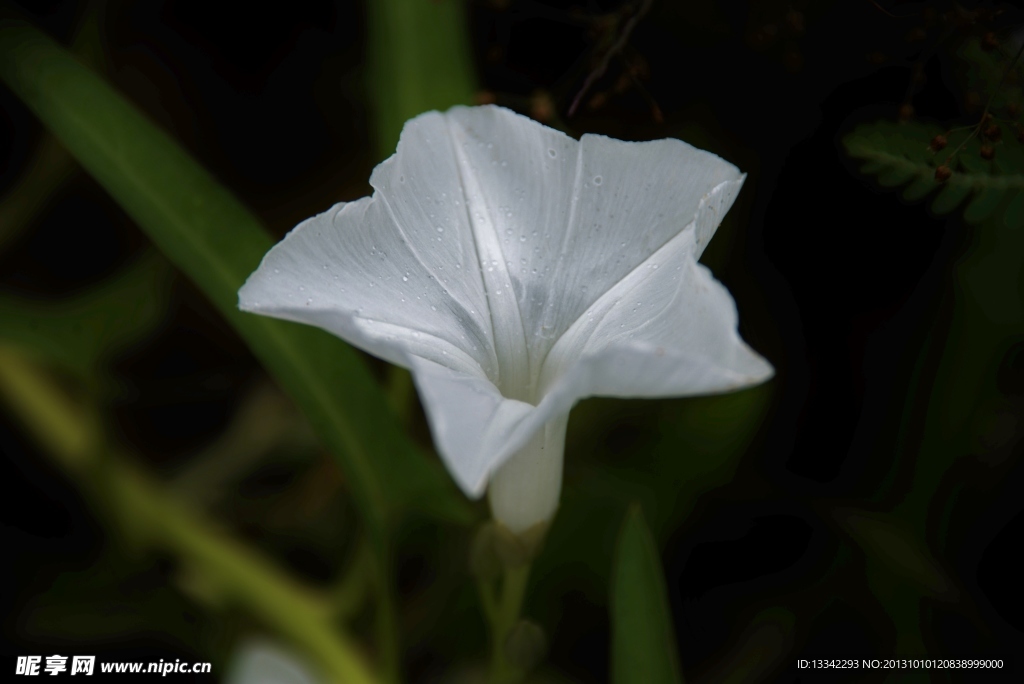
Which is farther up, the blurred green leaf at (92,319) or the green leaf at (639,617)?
the blurred green leaf at (92,319)

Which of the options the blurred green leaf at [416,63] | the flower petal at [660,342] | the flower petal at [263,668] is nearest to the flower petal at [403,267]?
the flower petal at [660,342]

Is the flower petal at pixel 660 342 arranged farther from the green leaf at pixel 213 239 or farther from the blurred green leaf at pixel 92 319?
the blurred green leaf at pixel 92 319

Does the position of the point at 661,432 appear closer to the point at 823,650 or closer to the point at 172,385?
the point at 823,650

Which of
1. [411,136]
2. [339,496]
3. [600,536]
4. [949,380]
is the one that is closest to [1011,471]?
[949,380]

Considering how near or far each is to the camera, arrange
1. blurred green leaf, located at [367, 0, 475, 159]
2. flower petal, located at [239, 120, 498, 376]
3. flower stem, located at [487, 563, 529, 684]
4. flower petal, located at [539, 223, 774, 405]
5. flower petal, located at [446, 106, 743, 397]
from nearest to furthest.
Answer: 1. flower petal, located at [539, 223, 774, 405]
2. flower petal, located at [239, 120, 498, 376]
3. flower petal, located at [446, 106, 743, 397]
4. flower stem, located at [487, 563, 529, 684]
5. blurred green leaf, located at [367, 0, 475, 159]

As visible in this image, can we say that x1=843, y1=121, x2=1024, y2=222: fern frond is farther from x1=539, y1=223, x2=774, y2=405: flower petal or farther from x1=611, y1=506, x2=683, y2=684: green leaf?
x1=611, y1=506, x2=683, y2=684: green leaf

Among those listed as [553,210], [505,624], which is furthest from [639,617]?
[553,210]

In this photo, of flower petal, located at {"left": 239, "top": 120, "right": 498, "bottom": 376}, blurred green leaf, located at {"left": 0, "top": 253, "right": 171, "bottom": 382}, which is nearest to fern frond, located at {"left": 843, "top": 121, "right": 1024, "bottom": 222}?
flower petal, located at {"left": 239, "top": 120, "right": 498, "bottom": 376}
